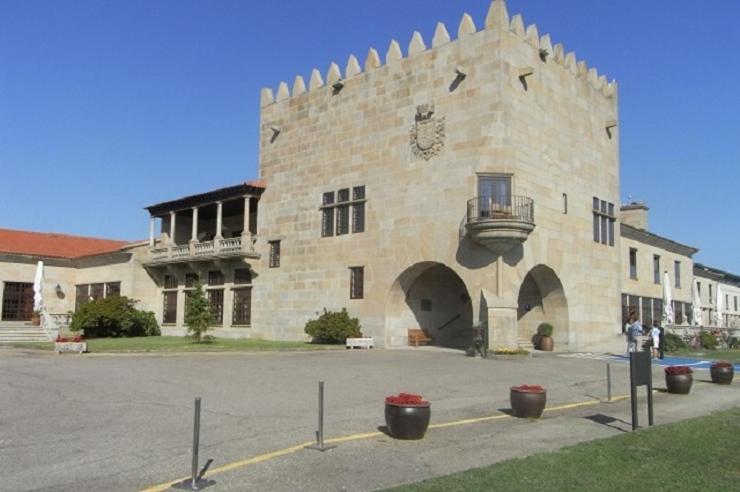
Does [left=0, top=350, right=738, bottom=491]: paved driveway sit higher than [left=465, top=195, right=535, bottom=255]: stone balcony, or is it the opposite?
[left=465, top=195, right=535, bottom=255]: stone balcony

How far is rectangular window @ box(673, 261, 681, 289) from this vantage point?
43812 mm

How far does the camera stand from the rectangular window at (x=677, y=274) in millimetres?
43812

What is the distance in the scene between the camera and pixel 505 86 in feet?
90.7

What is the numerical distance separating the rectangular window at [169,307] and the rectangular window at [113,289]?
2.75m

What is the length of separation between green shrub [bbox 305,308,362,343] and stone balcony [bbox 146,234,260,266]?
22.5 ft

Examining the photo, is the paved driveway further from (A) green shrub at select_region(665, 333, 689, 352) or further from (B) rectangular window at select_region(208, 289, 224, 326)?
(B) rectangular window at select_region(208, 289, 224, 326)

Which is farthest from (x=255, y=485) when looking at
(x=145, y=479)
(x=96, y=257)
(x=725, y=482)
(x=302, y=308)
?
(x=96, y=257)

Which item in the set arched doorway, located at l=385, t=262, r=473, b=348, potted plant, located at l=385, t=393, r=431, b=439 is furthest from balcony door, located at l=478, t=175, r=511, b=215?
potted plant, located at l=385, t=393, r=431, b=439

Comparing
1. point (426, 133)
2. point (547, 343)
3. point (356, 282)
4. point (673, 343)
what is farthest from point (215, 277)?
point (673, 343)

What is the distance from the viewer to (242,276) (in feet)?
123

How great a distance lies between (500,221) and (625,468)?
59.6 ft

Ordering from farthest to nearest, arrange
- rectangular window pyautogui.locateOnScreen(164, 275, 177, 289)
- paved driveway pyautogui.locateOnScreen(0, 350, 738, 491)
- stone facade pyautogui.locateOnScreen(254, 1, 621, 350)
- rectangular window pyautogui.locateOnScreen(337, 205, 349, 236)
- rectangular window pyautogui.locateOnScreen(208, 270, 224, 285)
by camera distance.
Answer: rectangular window pyautogui.locateOnScreen(164, 275, 177, 289)
rectangular window pyautogui.locateOnScreen(208, 270, 224, 285)
rectangular window pyautogui.locateOnScreen(337, 205, 349, 236)
stone facade pyautogui.locateOnScreen(254, 1, 621, 350)
paved driveway pyautogui.locateOnScreen(0, 350, 738, 491)

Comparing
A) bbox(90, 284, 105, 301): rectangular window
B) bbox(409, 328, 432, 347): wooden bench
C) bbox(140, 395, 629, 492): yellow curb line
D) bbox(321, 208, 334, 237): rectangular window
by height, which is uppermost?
bbox(321, 208, 334, 237): rectangular window

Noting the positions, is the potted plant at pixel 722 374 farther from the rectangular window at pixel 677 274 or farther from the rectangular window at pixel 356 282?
the rectangular window at pixel 677 274
